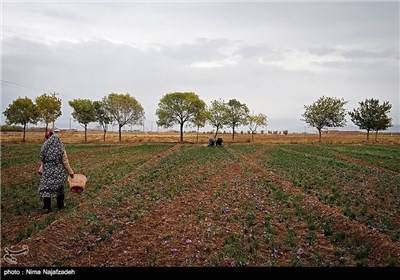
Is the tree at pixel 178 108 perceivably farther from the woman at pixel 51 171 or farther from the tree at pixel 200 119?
the woman at pixel 51 171

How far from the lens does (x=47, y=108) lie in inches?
2648

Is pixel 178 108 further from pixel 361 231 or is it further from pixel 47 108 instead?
pixel 361 231

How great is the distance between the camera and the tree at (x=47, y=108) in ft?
220

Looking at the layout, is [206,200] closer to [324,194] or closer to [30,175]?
[324,194]

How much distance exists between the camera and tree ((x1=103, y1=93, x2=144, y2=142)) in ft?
247

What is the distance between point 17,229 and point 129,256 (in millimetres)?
3876

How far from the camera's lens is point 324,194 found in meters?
13.9

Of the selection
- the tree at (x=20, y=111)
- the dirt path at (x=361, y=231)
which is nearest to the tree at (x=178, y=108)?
the tree at (x=20, y=111)

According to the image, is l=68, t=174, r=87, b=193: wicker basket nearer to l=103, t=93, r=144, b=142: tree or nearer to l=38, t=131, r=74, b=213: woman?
l=38, t=131, r=74, b=213: woman

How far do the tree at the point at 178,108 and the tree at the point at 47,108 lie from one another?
22106mm

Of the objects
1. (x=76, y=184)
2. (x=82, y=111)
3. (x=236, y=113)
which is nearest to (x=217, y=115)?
(x=236, y=113)

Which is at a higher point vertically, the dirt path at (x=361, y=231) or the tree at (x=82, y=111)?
the tree at (x=82, y=111)

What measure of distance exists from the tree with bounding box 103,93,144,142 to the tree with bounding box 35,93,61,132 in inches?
433
